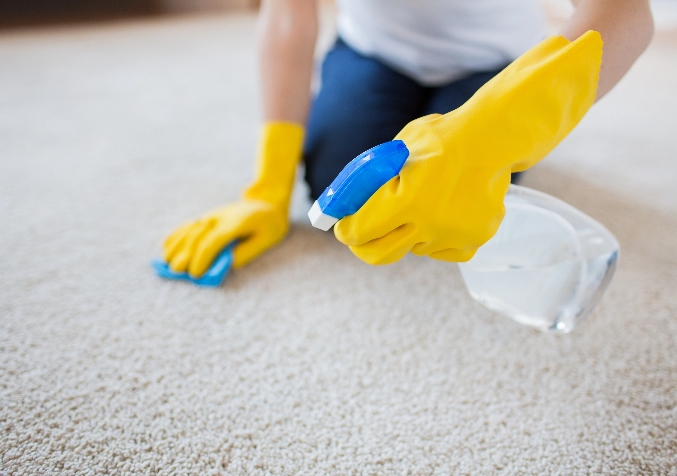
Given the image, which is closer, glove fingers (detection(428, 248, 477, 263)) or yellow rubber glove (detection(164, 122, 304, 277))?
glove fingers (detection(428, 248, 477, 263))

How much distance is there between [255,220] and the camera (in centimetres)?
70

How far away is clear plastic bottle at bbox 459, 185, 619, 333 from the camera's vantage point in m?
0.51

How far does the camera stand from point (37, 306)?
2.00ft

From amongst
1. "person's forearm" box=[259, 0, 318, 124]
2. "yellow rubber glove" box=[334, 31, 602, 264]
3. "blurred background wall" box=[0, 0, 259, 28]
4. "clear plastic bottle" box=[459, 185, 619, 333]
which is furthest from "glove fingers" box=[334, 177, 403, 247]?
"blurred background wall" box=[0, 0, 259, 28]

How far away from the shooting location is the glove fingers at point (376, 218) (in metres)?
0.37

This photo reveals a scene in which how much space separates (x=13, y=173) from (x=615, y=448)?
1.06m

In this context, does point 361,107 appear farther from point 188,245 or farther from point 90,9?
point 90,9

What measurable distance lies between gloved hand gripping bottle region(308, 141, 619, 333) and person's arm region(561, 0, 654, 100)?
13 cm

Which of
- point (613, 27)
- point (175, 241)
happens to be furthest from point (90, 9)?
point (613, 27)

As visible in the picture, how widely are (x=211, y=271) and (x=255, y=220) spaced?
10cm

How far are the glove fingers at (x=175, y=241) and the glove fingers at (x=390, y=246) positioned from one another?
37cm

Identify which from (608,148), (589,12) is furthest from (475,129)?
(608,148)

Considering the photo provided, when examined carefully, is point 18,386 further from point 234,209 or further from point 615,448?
point 615,448

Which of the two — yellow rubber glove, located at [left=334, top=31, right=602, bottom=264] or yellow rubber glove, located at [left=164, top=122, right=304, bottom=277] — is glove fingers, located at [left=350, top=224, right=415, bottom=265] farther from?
yellow rubber glove, located at [left=164, top=122, right=304, bottom=277]
